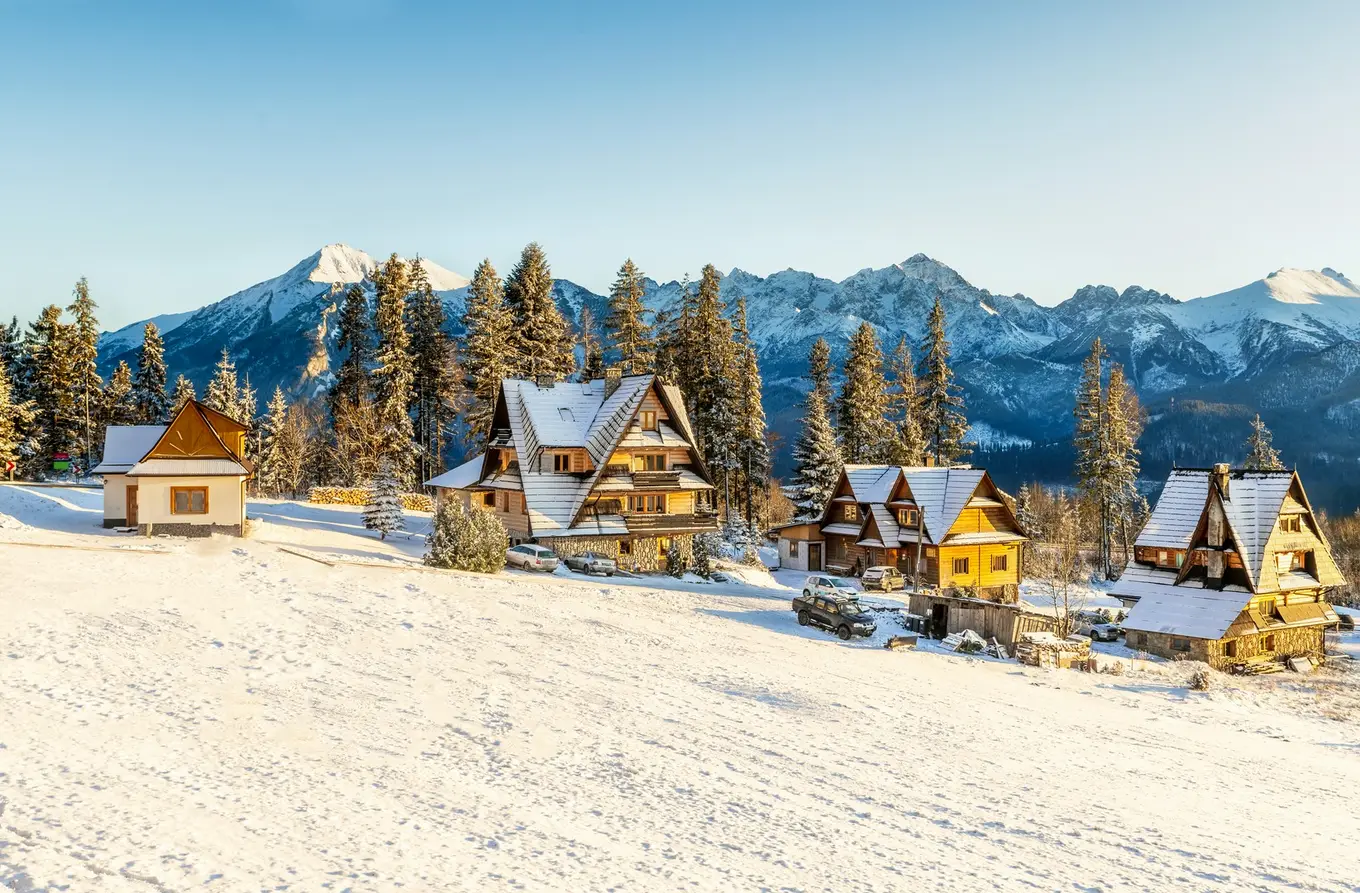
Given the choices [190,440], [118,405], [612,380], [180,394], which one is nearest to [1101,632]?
[612,380]

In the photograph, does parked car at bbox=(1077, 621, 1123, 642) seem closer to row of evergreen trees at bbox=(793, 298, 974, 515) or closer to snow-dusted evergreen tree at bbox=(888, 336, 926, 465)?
snow-dusted evergreen tree at bbox=(888, 336, 926, 465)

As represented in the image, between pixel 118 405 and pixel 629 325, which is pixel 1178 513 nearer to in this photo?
pixel 629 325

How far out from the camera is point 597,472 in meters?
43.0

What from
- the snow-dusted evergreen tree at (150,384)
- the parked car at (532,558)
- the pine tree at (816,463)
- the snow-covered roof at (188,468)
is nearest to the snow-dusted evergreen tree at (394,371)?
the snow-covered roof at (188,468)

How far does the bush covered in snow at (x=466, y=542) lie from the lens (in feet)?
112

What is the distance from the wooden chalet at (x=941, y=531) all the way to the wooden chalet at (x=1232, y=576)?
8.17 metres

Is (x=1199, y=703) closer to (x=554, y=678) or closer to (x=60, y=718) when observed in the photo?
(x=554, y=678)

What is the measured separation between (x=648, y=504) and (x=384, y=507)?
1377 cm

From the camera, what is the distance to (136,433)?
137 ft

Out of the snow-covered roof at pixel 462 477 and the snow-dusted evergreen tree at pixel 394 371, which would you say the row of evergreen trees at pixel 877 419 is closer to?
the snow-covered roof at pixel 462 477

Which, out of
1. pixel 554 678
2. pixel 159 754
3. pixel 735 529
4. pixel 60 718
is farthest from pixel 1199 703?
pixel 735 529

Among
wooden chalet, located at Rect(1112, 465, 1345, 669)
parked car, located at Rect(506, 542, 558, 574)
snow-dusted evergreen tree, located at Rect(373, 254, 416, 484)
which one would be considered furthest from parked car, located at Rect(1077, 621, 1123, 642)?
snow-dusted evergreen tree, located at Rect(373, 254, 416, 484)

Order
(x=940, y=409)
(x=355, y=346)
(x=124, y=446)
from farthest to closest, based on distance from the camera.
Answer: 1. (x=355, y=346)
2. (x=940, y=409)
3. (x=124, y=446)

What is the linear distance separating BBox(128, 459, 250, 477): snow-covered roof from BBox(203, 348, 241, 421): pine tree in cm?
3482
